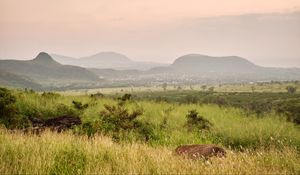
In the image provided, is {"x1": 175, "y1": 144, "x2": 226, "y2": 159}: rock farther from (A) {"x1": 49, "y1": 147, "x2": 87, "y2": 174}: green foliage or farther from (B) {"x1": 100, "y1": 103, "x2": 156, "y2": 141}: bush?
(B) {"x1": 100, "y1": 103, "x2": 156, "y2": 141}: bush

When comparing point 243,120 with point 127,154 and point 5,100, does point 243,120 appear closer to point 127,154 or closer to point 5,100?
point 5,100

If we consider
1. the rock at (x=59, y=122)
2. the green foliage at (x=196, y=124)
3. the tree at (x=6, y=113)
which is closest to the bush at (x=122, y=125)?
the rock at (x=59, y=122)

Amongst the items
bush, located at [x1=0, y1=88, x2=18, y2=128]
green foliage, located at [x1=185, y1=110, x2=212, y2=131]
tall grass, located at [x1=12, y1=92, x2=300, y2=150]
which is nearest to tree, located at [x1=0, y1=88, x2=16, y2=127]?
bush, located at [x1=0, y1=88, x2=18, y2=128]

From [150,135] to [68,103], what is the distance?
588 centimetres

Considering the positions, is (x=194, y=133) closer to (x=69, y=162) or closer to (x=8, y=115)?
(x=8, y=115)

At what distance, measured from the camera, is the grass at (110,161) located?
20.7 ft

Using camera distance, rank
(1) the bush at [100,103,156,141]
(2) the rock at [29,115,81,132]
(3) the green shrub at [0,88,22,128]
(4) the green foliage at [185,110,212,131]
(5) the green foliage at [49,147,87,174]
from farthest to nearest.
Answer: (4) the green foliage at [185,110,212,131] → (2) the rock at [29,115,81,132] → (1) the bush at [100,103,156,141] → (3) the green shrub at [0,88,22,128] → (5) the green foliage at [49,147,87,174]

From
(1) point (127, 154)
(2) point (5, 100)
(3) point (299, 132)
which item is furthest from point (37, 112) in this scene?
(3) point (299, 132)

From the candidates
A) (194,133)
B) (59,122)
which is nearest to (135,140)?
(194,133)

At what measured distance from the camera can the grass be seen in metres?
6.32

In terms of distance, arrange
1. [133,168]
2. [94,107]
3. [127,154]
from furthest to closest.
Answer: [94,107] → [127,154] → [133,168]

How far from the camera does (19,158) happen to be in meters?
7.26

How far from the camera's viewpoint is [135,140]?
473 inches

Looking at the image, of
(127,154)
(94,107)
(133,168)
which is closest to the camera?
(133,168)
